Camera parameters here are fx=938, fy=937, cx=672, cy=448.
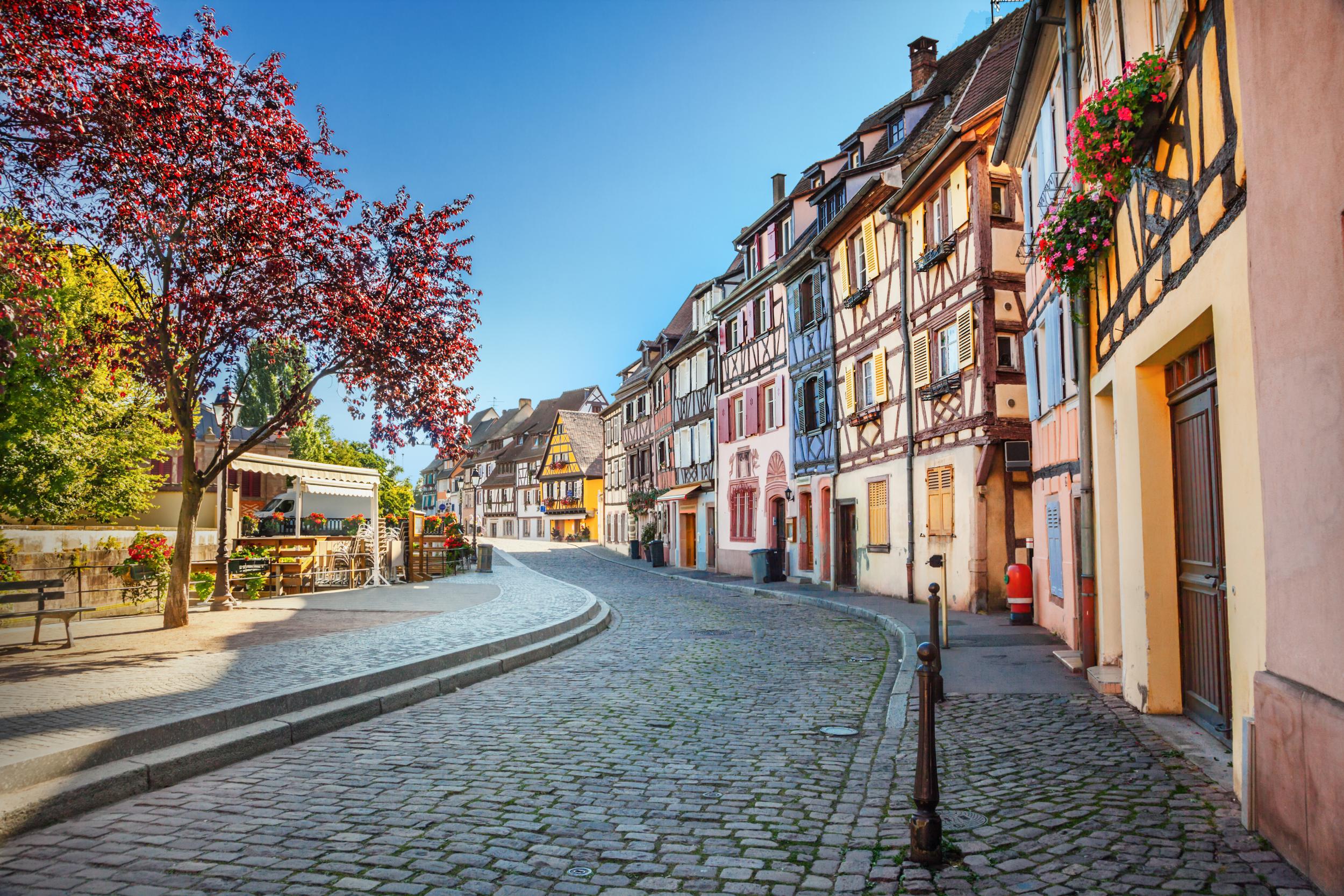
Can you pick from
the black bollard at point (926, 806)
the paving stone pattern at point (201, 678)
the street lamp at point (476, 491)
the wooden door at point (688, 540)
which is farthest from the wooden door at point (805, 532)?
the street lamp at point (476, 491)

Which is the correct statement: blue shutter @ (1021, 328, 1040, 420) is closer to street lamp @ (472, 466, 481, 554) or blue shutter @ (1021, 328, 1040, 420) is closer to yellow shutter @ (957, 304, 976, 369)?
yellow shutter @ (957, 304, 976, 369)

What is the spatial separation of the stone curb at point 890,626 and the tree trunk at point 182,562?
29.4 ft

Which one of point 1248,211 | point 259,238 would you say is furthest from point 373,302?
point 1248,211

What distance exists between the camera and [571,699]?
27.3 feet

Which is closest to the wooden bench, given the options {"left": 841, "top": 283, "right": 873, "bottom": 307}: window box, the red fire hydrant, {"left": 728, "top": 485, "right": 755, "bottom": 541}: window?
the red fire hydrant

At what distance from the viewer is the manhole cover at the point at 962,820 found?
446 centimetres

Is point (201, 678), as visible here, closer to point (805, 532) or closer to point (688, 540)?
point (805, 532)

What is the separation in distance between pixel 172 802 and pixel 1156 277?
22.4ft

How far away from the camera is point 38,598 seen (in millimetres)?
10266

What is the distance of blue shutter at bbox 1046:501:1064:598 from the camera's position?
38.1 ft

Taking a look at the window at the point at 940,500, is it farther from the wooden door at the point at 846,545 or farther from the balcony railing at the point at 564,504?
the balcony railing at the point at 564,504

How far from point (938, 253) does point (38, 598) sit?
14205 millimetres

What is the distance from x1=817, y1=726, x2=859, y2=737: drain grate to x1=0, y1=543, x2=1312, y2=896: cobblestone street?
0.33ft

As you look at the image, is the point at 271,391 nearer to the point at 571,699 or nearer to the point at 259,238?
the point at 259,238
